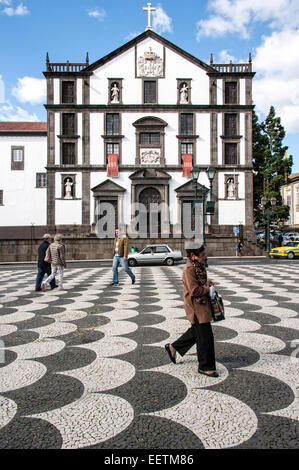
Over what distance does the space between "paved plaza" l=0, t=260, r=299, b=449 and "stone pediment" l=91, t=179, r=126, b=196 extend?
85.4 ft

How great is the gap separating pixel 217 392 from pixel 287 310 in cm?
410

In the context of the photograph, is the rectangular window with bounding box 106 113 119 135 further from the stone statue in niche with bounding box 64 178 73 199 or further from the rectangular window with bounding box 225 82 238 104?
the rectangular window with bounding box 225 82 238 104

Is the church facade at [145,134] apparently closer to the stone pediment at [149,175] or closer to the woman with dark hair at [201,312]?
the stone pediment at [149,175]

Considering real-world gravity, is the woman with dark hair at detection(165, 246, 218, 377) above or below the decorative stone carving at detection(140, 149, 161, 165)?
below

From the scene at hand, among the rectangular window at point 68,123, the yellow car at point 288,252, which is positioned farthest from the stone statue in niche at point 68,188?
the yellow car at point 288,252

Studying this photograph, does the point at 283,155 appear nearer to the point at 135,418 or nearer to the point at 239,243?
the point at 239,243

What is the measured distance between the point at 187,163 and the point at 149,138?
434 centimetres

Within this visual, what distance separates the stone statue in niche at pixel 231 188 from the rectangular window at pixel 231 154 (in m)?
1.78

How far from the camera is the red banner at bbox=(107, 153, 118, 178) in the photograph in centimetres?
3222

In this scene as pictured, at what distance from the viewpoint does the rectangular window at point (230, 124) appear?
33188mm

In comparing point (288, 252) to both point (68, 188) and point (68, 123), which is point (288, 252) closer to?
point (68, 188)

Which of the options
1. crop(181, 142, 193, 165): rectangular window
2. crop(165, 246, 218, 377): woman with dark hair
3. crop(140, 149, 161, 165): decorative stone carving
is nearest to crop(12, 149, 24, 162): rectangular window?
crop(140, 149, 161, 165): decorative stone carving

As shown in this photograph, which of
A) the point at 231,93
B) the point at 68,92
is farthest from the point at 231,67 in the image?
the point at 68,92

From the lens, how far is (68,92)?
108ft
